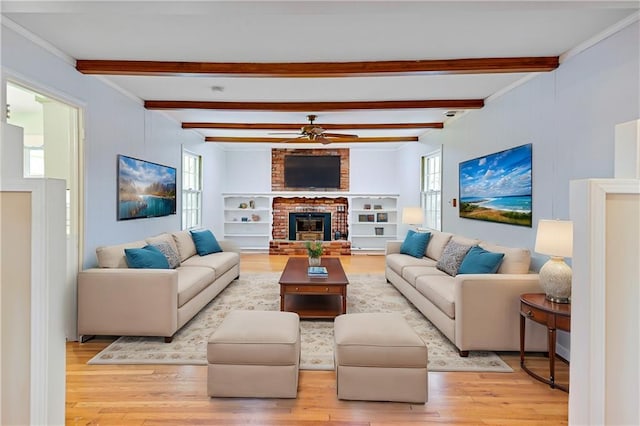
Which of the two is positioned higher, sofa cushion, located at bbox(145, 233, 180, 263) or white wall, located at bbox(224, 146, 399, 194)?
white wall, located at bbox(224, 146, 399, 194)

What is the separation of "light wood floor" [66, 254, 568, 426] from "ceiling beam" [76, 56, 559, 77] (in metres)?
2.60

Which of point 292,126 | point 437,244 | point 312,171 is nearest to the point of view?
point 437,244

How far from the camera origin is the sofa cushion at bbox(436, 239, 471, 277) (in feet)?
13.2

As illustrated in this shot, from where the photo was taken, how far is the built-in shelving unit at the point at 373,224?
871cm

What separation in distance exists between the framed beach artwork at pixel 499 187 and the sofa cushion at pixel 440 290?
0.98 m

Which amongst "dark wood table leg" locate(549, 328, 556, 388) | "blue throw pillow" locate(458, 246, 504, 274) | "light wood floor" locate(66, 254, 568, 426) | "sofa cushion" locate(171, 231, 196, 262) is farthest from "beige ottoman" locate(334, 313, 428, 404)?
"sofa cushion" locate(171, 231, 196, 262)

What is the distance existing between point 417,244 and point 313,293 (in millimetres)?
2156

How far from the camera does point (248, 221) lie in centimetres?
872

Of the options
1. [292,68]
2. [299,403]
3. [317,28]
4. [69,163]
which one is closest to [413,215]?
[292,68]

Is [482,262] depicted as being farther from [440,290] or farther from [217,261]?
[217,261]

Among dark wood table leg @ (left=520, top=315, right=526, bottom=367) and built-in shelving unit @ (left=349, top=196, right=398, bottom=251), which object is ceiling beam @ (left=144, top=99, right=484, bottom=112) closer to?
dark wood table leg @ (left=520, top=315, right=526, bottom=367)

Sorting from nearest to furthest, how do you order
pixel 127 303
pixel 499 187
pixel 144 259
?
pixel 127 303, pixel 144 259, pixel 499 187

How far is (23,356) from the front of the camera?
1.67 m

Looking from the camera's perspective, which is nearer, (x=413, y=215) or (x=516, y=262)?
(x=516, y=262)
